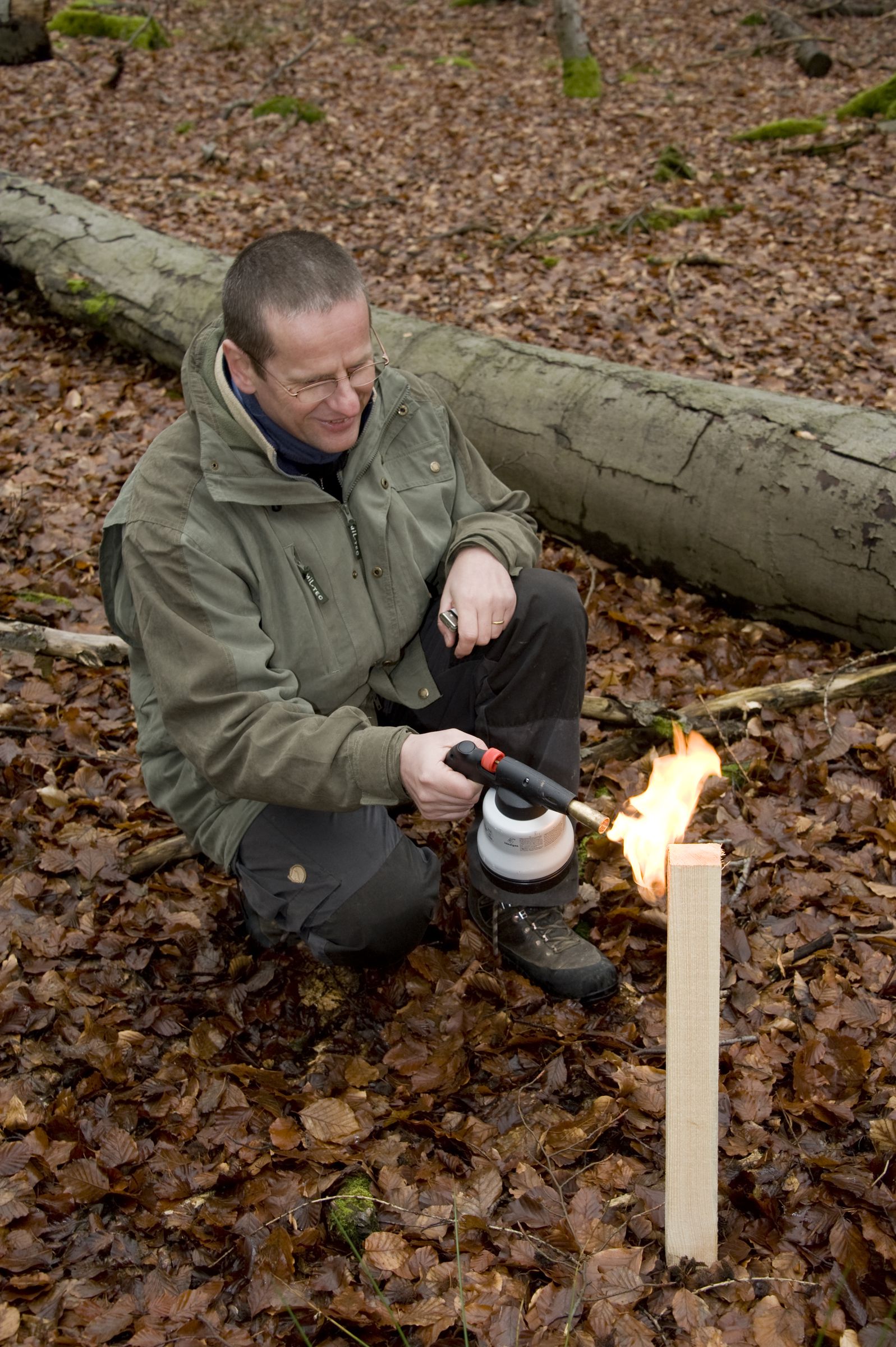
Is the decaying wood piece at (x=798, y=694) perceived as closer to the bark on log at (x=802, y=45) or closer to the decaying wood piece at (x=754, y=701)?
the decaying wood piece at (x=754, y=701)

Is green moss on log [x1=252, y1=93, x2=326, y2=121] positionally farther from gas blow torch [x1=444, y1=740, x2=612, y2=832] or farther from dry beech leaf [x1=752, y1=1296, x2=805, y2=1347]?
dry beech leaf [x1=752, y1=1296, x2=805, y2=1347]

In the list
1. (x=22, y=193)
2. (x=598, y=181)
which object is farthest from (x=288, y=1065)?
(x=598, y=181)

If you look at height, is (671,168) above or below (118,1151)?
above

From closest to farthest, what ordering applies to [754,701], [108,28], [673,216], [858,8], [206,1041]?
[206,1041] < [754,701] < [673,216] < [108,28] < [858,8]

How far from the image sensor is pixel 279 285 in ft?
7.70

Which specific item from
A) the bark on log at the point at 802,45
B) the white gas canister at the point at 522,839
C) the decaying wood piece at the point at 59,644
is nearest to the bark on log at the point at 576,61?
the bark on log at the point at 802,45

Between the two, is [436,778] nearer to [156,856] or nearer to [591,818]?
[591,818]

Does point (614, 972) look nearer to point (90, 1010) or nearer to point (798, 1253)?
point (798, 1253)

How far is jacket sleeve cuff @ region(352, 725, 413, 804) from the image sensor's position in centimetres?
228

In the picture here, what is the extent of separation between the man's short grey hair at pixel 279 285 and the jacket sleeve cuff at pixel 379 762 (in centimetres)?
98

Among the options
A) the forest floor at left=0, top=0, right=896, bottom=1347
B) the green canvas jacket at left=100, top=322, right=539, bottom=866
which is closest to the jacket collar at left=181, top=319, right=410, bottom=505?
the green canvas jacket at left=100, top=322, right=539, bottom=866

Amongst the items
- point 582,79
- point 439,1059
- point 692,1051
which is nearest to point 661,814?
point 692,1051

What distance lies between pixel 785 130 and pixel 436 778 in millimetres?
10954

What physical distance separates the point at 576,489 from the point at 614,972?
2470 millimetres
